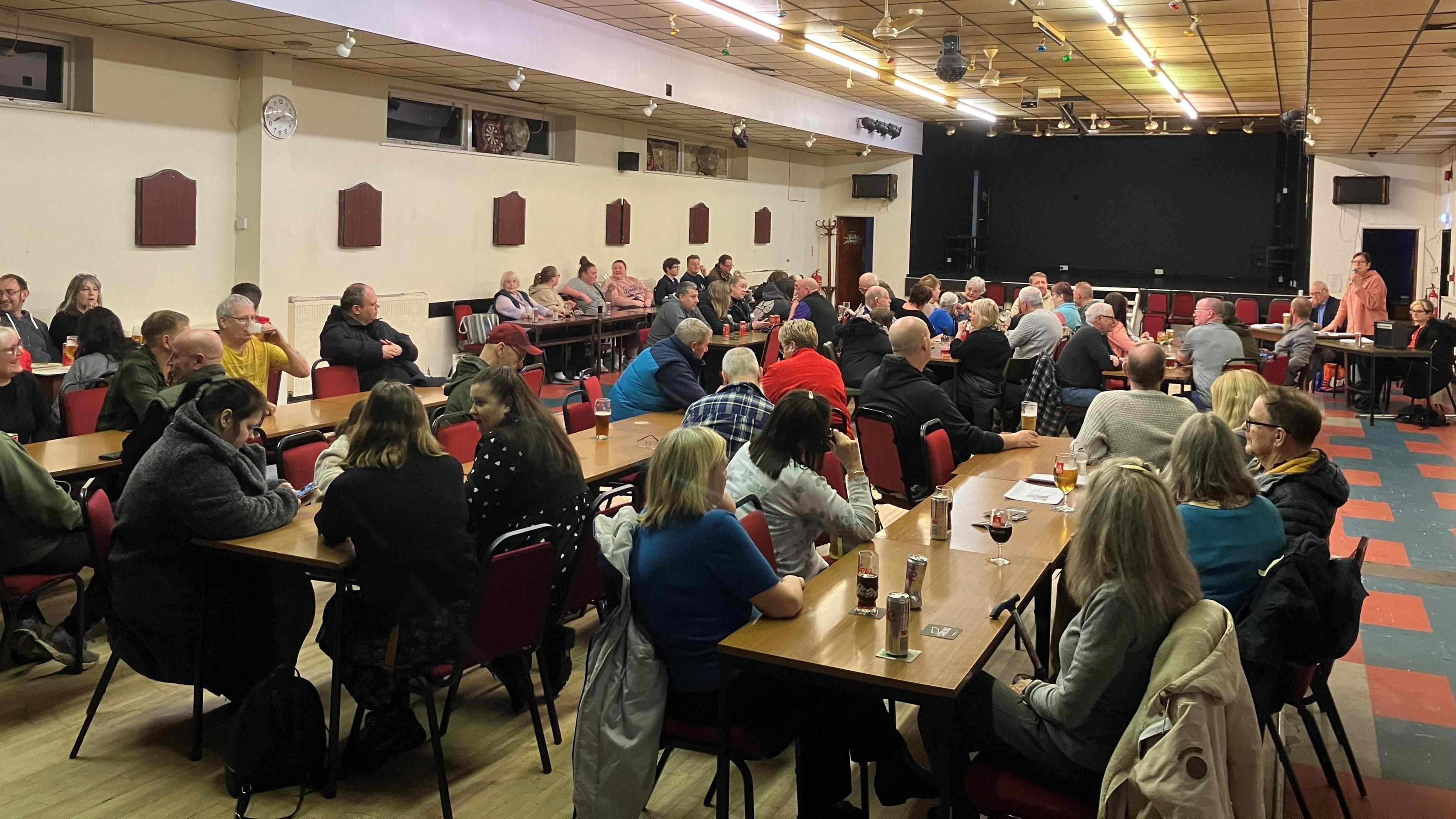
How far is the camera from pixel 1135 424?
526cm

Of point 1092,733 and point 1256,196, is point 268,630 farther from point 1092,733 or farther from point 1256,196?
point 1256,196

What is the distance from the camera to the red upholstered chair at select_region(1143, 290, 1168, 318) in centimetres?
1956

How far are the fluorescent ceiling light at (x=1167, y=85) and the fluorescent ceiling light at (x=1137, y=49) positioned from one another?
0.50 metres

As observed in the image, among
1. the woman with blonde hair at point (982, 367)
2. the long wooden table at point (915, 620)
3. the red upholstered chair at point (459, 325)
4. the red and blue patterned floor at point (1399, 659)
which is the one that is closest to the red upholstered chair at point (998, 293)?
the red upholstered chair at point (459, 325)

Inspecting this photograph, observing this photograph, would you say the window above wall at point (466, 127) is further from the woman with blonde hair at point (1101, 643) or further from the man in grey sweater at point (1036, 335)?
the woman with blonde hair at point (1101, 643)

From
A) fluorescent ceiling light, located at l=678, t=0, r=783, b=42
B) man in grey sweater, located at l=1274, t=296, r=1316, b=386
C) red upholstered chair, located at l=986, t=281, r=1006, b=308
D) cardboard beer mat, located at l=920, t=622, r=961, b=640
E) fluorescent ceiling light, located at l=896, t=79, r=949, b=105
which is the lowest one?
cardboard beer mat, located at l=920, t=622, r=961, b=640

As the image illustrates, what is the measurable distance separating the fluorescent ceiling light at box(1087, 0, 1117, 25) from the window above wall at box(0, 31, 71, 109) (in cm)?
831

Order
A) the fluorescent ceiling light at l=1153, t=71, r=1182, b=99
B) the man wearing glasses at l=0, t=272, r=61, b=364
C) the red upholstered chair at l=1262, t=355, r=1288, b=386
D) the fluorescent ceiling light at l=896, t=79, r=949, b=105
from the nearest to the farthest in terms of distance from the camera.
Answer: the man wearing glasses at l=0, t=272, r=61, b=364
the red upholstered chair at l=1262, t=355, r=1288, b=386
the fluorescent ceiling light at l=1153, t=71, r=1182, b=99
the fluorescent ceiling light at l=896, t=79, r=949, b=105

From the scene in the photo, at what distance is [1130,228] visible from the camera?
68.8 ft

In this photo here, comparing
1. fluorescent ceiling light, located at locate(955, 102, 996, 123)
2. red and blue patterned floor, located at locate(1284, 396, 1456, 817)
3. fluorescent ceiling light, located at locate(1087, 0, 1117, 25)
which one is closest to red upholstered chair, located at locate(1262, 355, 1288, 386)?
red and blue patterned floor, located at locate(1284, 396, 1456, 817)

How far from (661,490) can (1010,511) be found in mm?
1791

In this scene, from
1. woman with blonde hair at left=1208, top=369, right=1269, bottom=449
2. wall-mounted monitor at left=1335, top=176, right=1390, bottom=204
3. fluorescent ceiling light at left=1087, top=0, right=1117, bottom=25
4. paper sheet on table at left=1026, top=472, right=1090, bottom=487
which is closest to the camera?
woman with blonde hair at left=1208, top=369, right=1269, bottom=449

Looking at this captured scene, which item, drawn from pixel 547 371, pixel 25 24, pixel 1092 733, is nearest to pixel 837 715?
pixel 1092 733

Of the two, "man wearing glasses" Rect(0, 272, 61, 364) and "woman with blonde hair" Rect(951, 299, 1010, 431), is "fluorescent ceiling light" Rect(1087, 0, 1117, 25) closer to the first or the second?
"woman with blonde hair" Rect(951, 299, 1010, 431)
